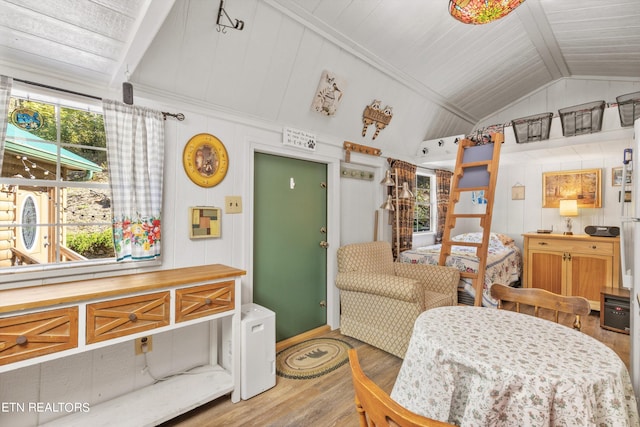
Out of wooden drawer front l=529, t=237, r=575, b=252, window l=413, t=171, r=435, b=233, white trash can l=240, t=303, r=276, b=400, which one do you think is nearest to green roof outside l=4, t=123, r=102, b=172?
white trash can l=240, t=303, r=276, b=400

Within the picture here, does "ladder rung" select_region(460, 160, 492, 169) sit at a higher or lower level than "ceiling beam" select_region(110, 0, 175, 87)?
lower

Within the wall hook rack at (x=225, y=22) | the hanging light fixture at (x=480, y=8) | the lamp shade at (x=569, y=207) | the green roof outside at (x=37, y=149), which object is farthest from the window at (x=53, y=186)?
the lamp shade at (x=569, y=207)

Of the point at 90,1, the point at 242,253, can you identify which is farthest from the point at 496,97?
the point at 90,1

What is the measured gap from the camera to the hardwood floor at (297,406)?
1.77m

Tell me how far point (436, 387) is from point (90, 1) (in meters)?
2.00

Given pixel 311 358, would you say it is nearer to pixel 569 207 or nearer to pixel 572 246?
pixel 572 246

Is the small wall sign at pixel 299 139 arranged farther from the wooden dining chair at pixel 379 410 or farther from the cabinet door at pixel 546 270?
the cabinet door at pixel 546 270

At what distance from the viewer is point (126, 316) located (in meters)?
1.51

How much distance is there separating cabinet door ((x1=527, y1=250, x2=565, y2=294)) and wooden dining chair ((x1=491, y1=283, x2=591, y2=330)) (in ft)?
9.33

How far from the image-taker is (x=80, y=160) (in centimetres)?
182

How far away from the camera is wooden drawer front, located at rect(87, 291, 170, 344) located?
142cm

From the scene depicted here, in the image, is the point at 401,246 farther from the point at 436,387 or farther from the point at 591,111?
the point at 436,387

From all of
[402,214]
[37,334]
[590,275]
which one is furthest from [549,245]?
[37,334]

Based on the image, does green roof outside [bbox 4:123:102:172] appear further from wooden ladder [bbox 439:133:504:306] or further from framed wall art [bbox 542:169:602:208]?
framed wall art [bbox 542:169:602:208]
